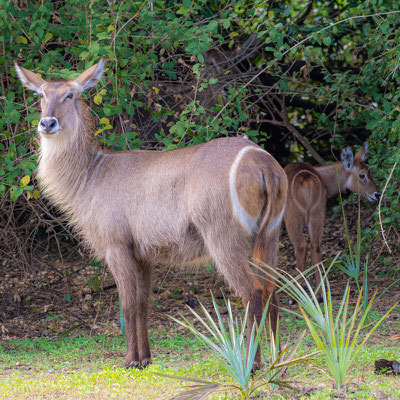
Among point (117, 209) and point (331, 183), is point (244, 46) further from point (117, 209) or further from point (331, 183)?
point (117, 209)

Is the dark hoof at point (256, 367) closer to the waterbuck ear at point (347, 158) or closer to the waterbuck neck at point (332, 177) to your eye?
the waterbuck neck at point (332, 177)

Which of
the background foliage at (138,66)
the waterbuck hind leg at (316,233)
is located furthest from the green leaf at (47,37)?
the waterbuck hind leg at (316,233)

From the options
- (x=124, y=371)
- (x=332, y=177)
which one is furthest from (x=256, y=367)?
(x=332, y=177)

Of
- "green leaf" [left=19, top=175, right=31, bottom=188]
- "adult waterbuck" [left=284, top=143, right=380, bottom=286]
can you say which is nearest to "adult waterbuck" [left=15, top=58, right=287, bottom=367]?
"green leaf" [left=19, top=175, right=31, bottom=188]

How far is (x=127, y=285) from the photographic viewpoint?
4539 millimetres

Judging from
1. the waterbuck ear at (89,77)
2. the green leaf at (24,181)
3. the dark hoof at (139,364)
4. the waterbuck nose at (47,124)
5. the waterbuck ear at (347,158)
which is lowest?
the dark hoof at (139,364)

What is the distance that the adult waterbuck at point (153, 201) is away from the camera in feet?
13.5

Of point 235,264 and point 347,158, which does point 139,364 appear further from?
point 347,158

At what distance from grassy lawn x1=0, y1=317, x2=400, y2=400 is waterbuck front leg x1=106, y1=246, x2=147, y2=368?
200 millimetres

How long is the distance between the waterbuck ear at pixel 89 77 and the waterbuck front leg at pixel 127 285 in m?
1.18

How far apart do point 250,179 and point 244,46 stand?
3.31 meters

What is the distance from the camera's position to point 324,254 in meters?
8.07

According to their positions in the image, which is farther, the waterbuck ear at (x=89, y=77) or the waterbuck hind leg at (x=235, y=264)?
the waterbuck ear at (x=89, y=77)

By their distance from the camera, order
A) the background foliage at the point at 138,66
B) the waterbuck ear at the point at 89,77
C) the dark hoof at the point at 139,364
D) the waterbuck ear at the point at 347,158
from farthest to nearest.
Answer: the waterbuck ear at the point at 347,158 < the background foliage at the point at 138,66 < the waterbuck ear at the point at 89,77 < the dark hoof at the point at 139,364
